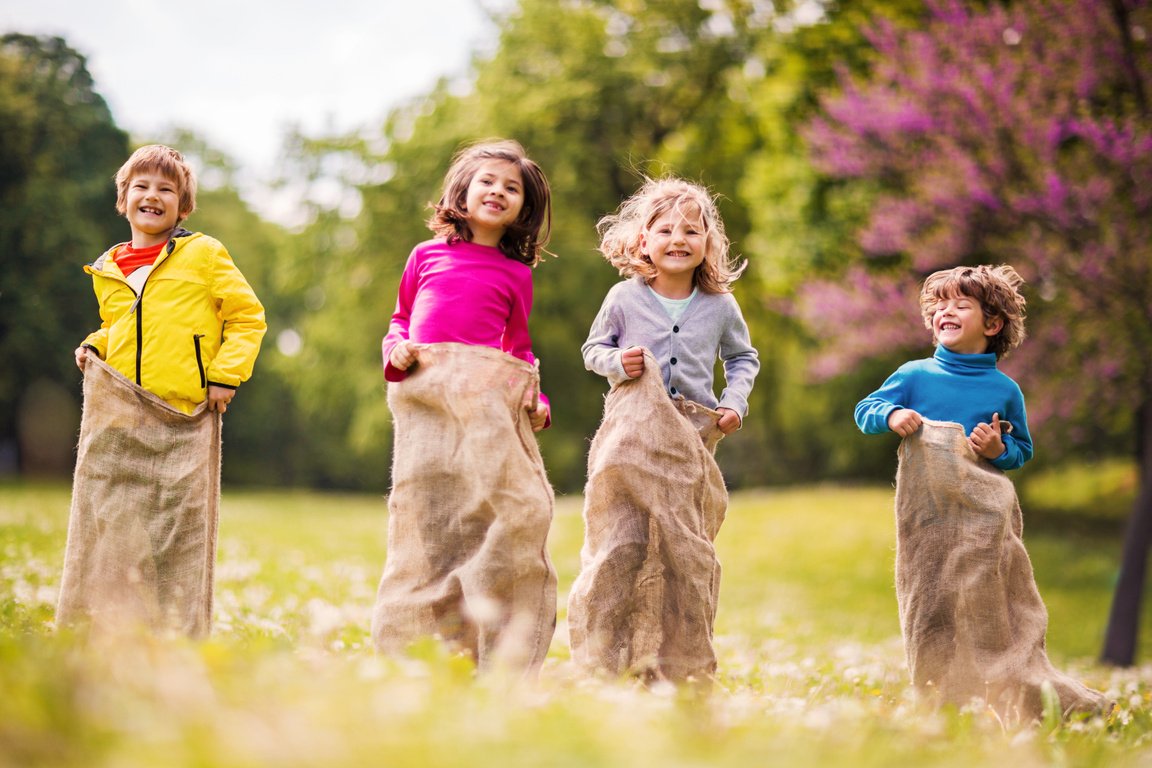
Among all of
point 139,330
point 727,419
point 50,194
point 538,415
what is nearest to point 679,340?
point 727,419

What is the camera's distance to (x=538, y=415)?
4105mm

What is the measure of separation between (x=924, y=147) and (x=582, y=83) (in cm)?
1097

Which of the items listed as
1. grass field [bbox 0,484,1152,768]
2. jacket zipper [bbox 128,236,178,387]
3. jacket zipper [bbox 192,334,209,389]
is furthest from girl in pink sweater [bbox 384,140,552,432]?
grass field [bbox 0,484,1152,768]

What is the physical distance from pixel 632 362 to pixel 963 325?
166 centimetres

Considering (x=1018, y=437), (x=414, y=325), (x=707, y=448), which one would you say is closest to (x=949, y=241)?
(x=1018, y=437)

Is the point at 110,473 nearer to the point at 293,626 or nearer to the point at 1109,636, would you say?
the point at 293,626

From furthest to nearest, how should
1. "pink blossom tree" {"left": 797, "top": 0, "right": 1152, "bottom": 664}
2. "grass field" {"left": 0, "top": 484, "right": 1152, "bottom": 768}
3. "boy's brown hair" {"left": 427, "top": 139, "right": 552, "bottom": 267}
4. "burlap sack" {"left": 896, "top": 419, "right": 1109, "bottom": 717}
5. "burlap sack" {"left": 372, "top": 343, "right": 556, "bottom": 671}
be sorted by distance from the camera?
"pink blossom tree" {"left": 797, "top": 0, "right": 1152, "bottom": 664} < "boy's brown hair" {"left": 427, "top": 139, "right": 552, "bottom": 267} < "burlap sack" {"left": 896, "top": 419, "right": 1109, "bottom": 717} < "burlap sack" {"left": 372, "top": 343, "right": 556, "bottom": 671} < "grass field" {"left": 0, "top": 484, "right": 1152, "bottom": 768}

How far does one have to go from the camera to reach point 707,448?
4.15 m

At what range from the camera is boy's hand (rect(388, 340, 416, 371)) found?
3.94 meters

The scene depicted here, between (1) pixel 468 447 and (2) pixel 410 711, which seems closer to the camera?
(2) pixel 410 711

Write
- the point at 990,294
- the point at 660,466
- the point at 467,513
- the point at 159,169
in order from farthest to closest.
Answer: the point at 990,294 < the point at 159,169 < the point at 660,466 < the point at 467,513

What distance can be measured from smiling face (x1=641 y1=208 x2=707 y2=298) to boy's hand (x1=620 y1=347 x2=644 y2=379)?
44cm

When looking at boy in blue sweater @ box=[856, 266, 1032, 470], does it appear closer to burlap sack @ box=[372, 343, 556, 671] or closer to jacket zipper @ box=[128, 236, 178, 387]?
burlap sack @ box=[372, 343, 556, 671]

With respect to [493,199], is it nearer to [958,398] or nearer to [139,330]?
[139,330]
